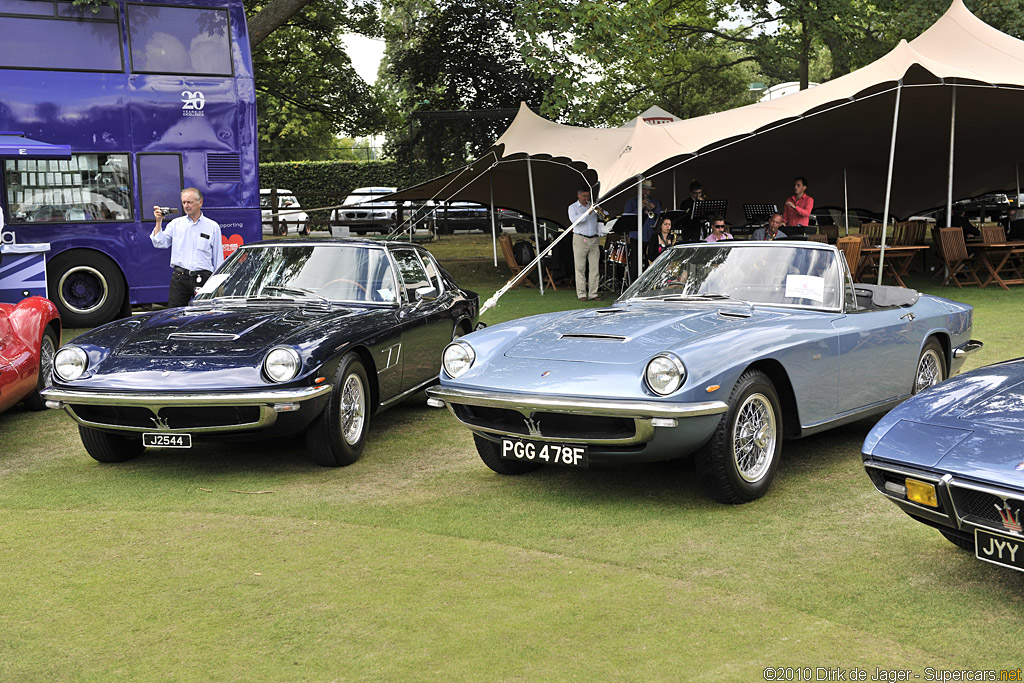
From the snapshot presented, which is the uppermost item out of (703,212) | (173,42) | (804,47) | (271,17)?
(804,47)

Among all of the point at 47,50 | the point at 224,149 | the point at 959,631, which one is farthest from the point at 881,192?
the point at 959,631

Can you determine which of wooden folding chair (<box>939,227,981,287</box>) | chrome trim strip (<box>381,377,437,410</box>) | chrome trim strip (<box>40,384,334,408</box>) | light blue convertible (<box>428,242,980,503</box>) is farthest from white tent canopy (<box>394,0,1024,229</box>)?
chrome trim strip (<box>40,384,334,408</box>)

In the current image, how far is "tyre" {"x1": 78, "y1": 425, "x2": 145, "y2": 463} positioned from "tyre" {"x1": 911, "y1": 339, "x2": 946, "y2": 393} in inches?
205

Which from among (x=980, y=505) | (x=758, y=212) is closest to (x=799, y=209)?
(x=758, y=212)

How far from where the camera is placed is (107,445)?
6.49 m

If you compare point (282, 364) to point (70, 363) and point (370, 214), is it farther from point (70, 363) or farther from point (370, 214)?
point (370, 214)

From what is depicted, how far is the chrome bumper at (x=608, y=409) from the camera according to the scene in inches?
195

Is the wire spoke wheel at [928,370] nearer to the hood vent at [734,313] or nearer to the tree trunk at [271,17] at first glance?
the hood vent at [734,313]

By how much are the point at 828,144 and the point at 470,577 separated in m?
17.1

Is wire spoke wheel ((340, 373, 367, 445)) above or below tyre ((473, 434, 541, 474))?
above

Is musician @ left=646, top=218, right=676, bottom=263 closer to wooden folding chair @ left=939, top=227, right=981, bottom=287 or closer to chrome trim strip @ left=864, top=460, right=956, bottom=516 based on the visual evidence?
wooden folding chair @ left=939, top=227, right=981, bottom=287

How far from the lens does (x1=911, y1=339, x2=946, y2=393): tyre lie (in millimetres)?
6855

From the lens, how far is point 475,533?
4.98 meters

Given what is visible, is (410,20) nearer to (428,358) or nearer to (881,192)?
(881,192)
